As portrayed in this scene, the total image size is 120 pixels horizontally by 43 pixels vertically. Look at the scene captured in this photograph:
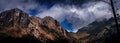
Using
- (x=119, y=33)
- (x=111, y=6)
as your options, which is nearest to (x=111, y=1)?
(x=111, y=6)

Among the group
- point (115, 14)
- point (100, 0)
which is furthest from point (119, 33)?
point (100, 0)

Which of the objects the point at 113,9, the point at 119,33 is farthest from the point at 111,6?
the point at 119,33

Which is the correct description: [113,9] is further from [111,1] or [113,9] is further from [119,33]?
[119,33]

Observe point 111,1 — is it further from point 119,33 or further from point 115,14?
point 119,33

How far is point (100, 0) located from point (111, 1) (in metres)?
1.15

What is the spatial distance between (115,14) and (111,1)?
1363 millimetres

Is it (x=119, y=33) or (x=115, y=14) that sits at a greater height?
(x=115, y=14)

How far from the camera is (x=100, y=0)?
2756 centimetres

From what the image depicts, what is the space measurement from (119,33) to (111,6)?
282cm

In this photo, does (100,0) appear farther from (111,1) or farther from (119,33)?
(119,33)

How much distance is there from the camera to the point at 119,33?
→ 26.7 meters

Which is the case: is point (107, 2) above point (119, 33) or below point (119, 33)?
above

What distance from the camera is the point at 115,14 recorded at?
27062 mm

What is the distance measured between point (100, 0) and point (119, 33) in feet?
12.7
